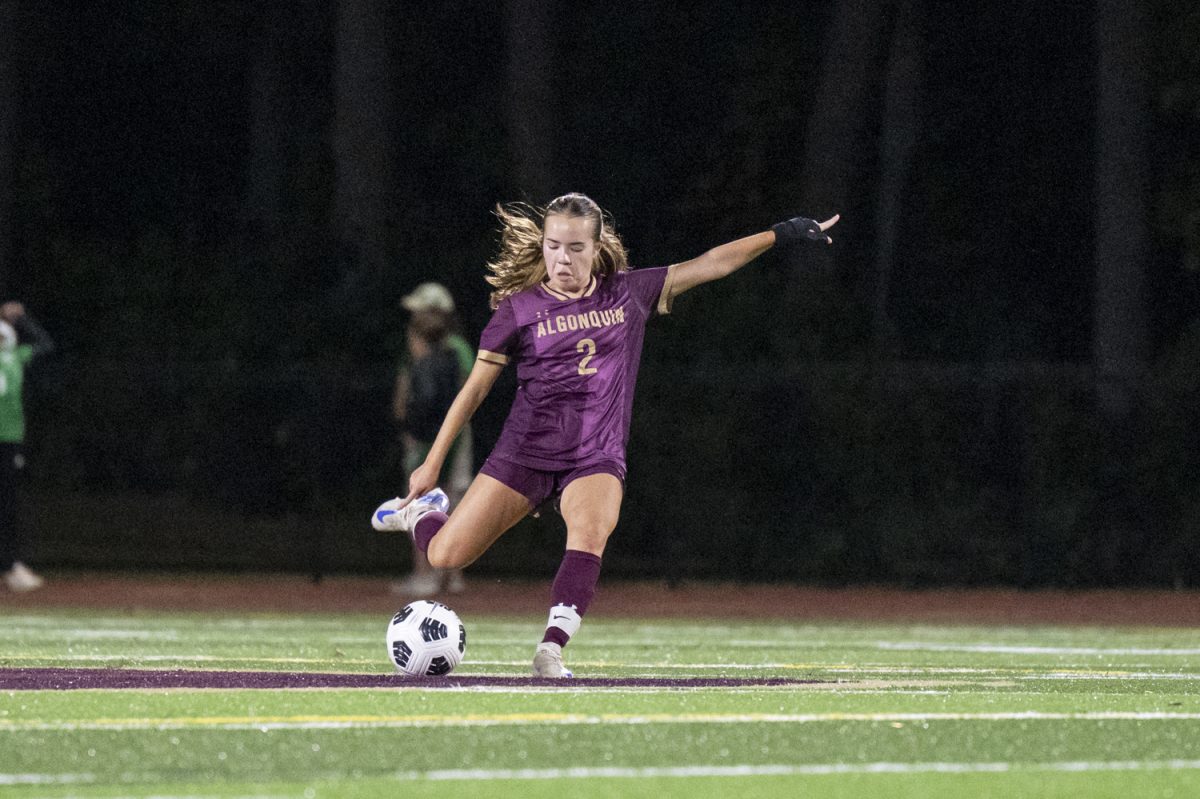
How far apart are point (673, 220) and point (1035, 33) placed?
5391mm

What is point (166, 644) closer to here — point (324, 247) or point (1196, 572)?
point (1196, 572)

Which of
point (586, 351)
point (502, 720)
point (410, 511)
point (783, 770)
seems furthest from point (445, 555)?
point (783, 770)

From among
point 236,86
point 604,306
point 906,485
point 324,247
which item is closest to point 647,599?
point 906,485

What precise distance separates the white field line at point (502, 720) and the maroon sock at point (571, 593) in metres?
1.68

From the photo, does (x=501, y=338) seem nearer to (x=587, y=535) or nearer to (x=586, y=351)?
(x=586, y=351)

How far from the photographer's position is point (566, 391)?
9.92 metres

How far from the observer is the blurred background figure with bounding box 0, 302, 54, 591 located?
18844 mm

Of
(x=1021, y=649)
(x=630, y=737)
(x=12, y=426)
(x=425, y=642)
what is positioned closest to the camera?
(x=630, y=737)

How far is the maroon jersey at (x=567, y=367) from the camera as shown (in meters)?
9.91

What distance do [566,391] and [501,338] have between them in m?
0.36

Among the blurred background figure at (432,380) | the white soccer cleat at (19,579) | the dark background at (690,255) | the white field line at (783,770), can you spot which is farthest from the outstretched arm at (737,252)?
the dark background at (690,255)

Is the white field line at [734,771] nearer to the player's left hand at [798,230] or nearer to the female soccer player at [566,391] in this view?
the female soccer player at [566,391]

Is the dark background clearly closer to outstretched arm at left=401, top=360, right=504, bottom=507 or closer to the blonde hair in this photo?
the blonde hair

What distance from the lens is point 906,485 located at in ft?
72.2
